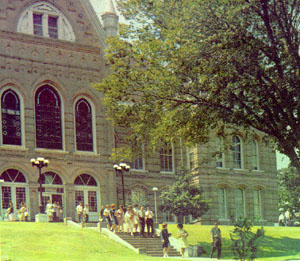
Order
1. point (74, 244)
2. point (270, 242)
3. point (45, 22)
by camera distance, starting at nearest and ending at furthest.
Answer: point (74, 244) < point (270, 242) < point (45, 22)

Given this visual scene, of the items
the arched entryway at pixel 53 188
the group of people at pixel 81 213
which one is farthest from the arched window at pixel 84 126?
the group of people at pixel 81 213

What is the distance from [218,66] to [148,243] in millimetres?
9718

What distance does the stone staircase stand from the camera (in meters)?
32.3

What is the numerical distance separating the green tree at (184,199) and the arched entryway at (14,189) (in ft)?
31.2

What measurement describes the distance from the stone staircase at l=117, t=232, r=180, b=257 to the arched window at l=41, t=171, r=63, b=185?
1027cm

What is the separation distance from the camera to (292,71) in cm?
3027

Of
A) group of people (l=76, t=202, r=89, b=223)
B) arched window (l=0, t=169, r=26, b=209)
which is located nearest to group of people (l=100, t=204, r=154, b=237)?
group of people (l=76, t=202, r=89, b=223)

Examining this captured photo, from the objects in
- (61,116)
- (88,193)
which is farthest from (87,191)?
(61,116)

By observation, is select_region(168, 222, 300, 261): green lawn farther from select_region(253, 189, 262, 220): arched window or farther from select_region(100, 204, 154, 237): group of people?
select_region(253, 189, 262, 220): arched window

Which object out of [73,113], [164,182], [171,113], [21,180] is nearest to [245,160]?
[164,182]

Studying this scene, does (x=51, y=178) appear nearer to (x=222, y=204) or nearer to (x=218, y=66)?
(x=222, y=204)

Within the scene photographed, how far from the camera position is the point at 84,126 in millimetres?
45906

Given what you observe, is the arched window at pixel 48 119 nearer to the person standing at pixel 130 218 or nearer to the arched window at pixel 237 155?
the person standing at pixel 130 218

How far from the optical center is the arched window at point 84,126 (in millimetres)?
45562
